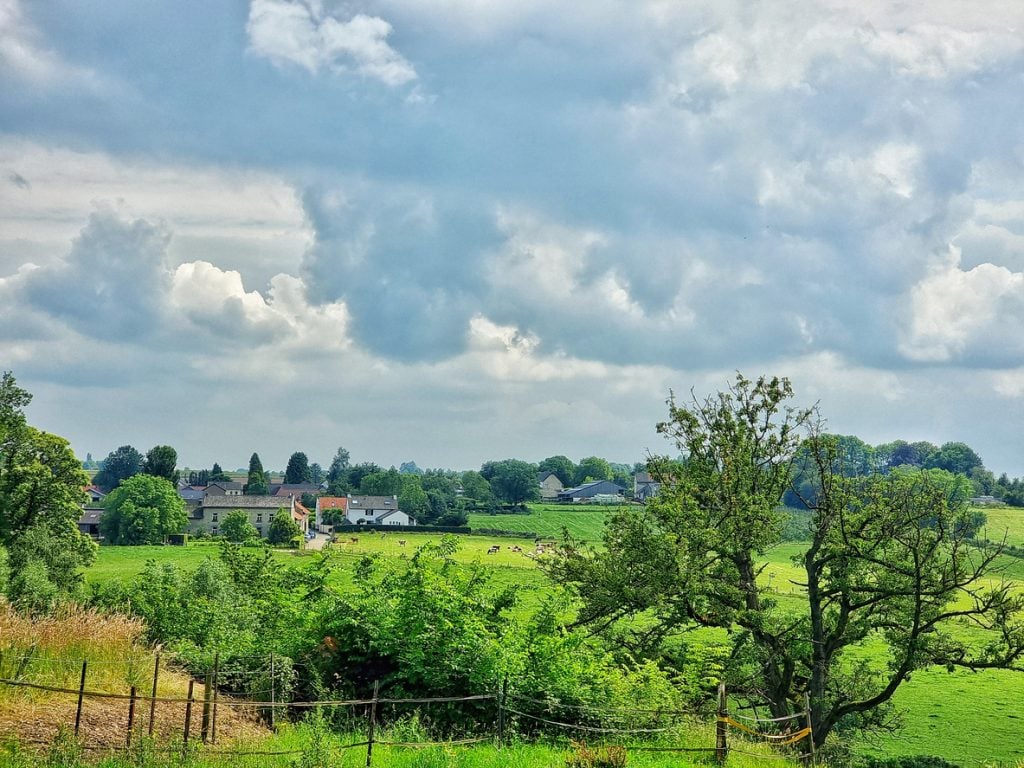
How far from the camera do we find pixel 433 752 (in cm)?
1396

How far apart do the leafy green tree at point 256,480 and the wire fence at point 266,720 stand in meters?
141

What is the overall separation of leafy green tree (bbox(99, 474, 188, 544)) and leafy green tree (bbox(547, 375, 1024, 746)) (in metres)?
83.3

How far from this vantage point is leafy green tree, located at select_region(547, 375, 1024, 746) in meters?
21.5

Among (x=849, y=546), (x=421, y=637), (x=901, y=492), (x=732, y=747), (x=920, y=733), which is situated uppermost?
(x=901, y=492)

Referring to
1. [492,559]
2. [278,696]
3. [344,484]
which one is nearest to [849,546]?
[278,696]

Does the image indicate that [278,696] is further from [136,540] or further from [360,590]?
[136,540]

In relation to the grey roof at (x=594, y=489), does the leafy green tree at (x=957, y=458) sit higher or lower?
higher

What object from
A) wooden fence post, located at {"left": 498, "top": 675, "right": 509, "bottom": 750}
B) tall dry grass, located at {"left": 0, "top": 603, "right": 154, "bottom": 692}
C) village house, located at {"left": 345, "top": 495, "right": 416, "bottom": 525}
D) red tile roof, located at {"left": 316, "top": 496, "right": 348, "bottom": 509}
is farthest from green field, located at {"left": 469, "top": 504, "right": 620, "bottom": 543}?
tall dry grass, located at {"left": 0, "top": 603, "right": 154, "bottom": 692}

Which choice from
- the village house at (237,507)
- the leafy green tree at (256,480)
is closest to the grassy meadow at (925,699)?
the village house at (237,507)

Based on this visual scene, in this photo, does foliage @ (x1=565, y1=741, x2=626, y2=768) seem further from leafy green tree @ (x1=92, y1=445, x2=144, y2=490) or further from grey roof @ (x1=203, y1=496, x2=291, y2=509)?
leafy green tree @ (x1=92, y1=445, x2=144, y2=490)

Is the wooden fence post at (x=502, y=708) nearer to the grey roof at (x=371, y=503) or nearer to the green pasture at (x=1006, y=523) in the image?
the green pasture at (x=1006, y=523)

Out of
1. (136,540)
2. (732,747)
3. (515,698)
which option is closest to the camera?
(732,747)

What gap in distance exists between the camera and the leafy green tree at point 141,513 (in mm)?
96500

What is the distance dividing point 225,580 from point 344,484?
160m
